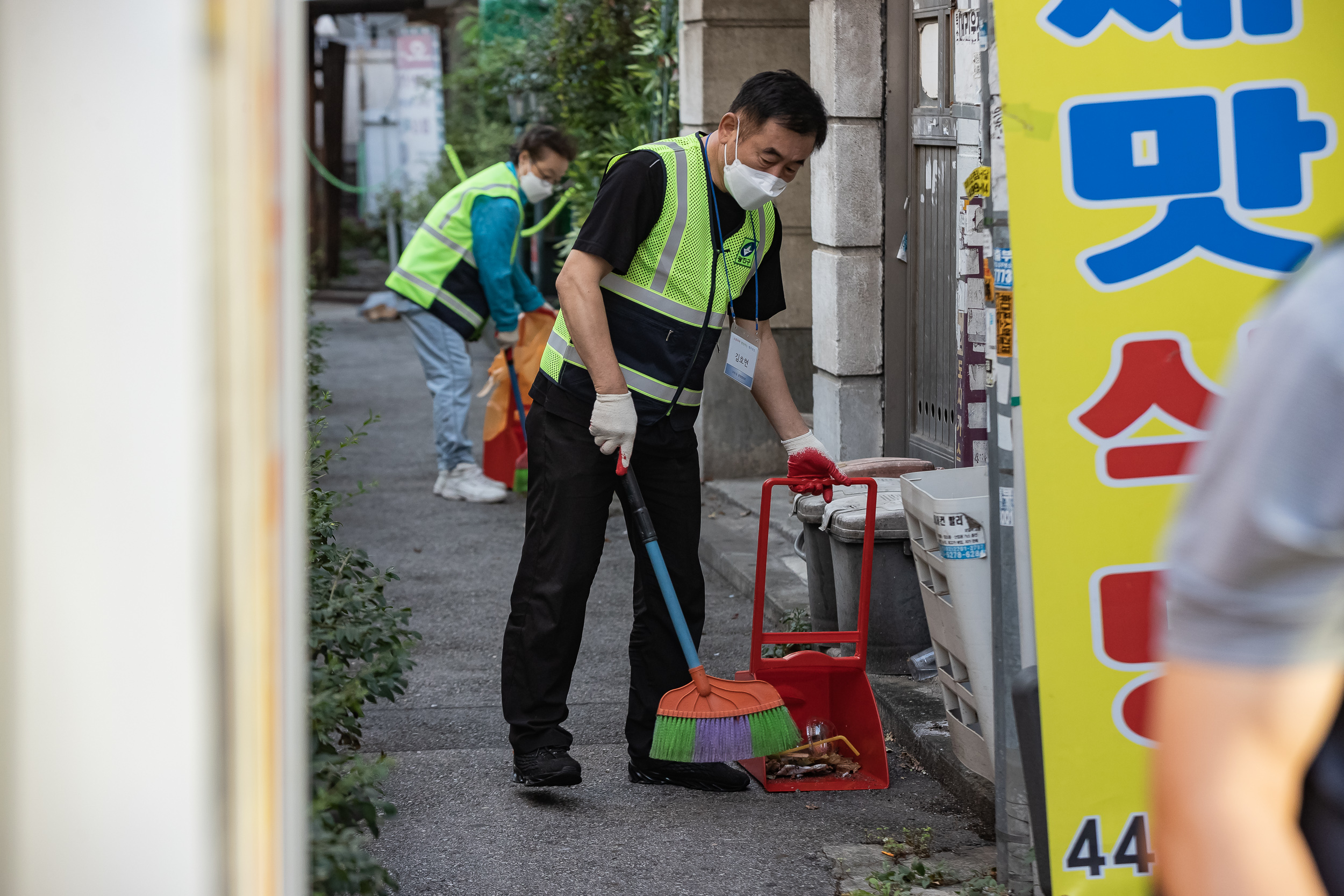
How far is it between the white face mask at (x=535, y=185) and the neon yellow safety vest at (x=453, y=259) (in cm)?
6

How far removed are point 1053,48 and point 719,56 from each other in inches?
197

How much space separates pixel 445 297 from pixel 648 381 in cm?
379

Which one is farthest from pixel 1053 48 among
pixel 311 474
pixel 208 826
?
pixel 311 474

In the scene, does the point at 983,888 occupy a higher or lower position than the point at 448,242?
lower

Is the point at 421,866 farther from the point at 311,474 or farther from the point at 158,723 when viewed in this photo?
the point at 158,723

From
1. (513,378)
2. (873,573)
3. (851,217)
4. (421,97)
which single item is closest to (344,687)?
(873,573)

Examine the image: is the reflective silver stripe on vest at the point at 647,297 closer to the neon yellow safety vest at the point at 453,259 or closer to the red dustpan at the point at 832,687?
the red dustpan at the point at 832,687

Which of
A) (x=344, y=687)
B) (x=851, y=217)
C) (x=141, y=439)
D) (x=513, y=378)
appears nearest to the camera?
(x=141, y=439)

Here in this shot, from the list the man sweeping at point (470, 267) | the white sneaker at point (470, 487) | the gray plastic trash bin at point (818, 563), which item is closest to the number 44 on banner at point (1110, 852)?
the gray plastic trash bin at point (818, 563)

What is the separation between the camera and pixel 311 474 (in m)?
3.80

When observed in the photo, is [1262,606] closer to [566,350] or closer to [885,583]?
[566,350]

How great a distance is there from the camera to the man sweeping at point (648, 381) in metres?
3.65

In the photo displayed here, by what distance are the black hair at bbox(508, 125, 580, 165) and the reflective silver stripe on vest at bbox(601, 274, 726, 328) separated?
3623 mm

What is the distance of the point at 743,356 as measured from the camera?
395cm
